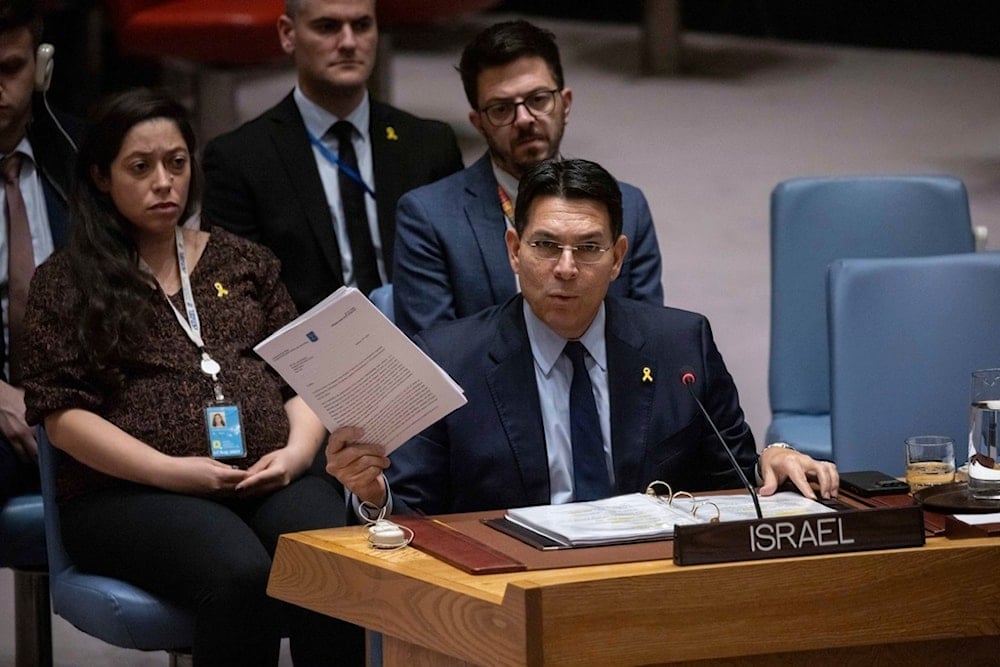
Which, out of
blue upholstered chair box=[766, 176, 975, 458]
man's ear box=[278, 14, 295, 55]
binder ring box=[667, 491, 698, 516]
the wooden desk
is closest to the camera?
the wooden desk

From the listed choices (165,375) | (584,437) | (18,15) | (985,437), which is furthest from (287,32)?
(985,437)

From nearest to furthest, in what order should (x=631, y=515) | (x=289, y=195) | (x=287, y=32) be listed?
(x=631, y=515) → (x=289, y=195) → (x=287, y=32)

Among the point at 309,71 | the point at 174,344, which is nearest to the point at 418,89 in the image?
the point at 309,71

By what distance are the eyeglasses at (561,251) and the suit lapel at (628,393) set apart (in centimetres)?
16

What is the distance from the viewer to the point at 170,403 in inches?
128

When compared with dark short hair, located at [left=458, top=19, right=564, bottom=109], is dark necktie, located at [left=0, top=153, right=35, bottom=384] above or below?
below

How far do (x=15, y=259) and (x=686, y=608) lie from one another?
6.41 ft

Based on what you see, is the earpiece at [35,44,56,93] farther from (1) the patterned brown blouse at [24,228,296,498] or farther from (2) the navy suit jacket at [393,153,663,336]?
(2) the navy suit jacket at [393,153,663,336]

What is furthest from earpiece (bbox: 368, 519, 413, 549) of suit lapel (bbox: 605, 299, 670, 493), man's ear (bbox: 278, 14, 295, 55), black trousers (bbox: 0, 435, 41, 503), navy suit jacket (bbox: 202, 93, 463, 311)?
man's ear (bbox: 278, 14, 295, 55)

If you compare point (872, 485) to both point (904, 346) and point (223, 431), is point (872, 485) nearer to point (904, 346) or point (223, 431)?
point (904, 346)

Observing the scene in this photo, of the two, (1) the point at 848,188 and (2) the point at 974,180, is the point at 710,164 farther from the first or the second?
(1) the point at 848,188

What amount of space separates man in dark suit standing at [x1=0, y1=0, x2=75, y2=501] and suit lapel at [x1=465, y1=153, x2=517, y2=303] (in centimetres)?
86

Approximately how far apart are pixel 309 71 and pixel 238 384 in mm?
1046

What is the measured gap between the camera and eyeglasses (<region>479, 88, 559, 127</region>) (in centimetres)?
360
